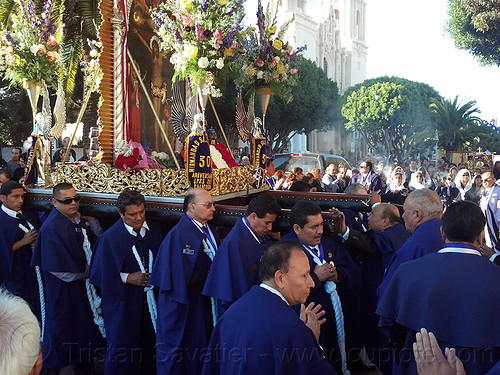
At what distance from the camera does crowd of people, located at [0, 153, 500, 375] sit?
303cm

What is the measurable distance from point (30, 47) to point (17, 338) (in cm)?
727

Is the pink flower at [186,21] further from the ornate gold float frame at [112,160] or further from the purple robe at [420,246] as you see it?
the purple robe at [420,246]

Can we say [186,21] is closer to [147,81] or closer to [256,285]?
[147,81]

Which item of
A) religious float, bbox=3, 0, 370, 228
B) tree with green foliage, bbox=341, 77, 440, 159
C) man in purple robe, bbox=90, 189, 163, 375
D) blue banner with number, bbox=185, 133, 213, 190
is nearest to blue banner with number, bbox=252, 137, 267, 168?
religious float, bbox=3, 0, 370, 228

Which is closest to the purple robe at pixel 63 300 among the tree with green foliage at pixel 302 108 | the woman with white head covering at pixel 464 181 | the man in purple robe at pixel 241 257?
the man in purple robe at pixel 241 257

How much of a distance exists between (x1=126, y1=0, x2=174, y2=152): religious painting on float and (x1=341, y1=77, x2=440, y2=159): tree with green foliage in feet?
141

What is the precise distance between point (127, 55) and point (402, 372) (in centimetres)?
543

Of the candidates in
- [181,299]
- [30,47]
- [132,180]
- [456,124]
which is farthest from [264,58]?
[456,124]

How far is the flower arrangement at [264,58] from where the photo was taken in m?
8.21

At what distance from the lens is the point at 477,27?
24.2m

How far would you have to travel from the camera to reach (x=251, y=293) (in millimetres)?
2994

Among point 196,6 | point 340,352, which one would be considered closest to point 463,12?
point 196,6

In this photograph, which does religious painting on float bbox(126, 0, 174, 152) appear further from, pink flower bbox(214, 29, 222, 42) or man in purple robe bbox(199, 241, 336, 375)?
man in purple robe bbox(199, 241, 336, 375)

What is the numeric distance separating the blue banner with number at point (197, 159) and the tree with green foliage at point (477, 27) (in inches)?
840
